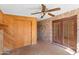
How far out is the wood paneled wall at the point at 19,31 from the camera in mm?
1698

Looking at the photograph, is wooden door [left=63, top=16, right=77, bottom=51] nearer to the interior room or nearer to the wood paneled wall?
the interior room

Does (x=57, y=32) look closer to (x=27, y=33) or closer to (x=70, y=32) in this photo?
(x=70, y=32)

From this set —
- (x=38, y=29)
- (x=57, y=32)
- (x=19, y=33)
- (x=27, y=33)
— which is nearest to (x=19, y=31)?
(x=19, y=33)

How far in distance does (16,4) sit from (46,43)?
2.64 feet

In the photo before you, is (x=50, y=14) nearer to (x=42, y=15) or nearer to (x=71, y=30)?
(x=42, y=15)

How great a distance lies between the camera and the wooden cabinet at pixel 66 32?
1646 mm

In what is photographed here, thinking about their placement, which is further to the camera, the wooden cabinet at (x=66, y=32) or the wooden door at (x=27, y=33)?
the wooden door at (x=27, y=33)

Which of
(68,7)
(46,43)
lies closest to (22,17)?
(46,43)

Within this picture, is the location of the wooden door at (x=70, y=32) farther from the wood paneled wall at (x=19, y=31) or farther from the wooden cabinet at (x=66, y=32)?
the wood paneled wall at (x=19, y=31)

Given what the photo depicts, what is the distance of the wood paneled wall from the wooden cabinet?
1.16 feet

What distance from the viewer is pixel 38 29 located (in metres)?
1.81

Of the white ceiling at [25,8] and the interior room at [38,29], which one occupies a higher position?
the white ceiling at [25,8]

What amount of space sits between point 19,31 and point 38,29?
1.03ft

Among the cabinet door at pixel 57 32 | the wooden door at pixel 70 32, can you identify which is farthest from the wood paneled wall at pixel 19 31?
the wooden door at pixel 70 32
